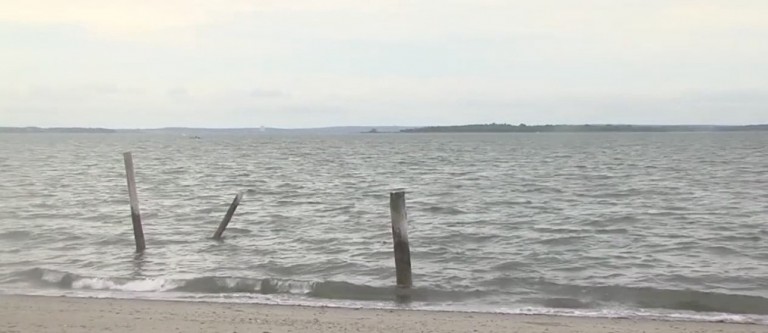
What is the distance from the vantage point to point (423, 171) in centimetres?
4788

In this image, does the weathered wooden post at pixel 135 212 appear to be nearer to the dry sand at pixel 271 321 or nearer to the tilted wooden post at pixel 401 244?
the dry sand at pixel 271 321

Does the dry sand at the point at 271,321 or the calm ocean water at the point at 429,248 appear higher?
the dry sand at the point at 271,321

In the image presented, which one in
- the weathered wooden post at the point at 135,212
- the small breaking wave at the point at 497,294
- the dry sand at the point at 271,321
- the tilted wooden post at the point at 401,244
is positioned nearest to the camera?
the dry sand at the point at 271,321

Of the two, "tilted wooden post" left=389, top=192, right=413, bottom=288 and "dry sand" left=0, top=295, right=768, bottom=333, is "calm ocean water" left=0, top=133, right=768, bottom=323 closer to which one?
"tilted wooden post" left=389, top=192, right=413, bottom=288

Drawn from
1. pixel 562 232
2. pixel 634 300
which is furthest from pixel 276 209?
pixel 634 300

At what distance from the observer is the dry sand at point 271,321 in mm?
8945

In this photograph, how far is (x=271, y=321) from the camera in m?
9.34

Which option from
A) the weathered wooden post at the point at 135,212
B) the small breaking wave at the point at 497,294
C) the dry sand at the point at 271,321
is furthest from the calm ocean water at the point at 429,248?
the dry sand at the point at 271,321

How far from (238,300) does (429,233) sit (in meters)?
8.06

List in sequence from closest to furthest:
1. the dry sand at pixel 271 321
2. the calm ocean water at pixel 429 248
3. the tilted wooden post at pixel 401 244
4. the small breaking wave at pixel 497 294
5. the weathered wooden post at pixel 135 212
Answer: the dry sand at pixel 271 321 → the small breaking wave at pixel 497 294 → the calm ocean water at pixel 429 248 → the tilted wooden post at pixel 401 244 → the weathered wooden post at pixel 135 212

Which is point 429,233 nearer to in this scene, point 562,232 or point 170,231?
point 562,232

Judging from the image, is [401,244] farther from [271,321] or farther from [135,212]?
[135,212]

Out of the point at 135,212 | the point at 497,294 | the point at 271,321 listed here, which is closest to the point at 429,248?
the point at 497,294

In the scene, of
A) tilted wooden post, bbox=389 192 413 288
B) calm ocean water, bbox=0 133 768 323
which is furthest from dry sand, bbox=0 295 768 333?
tilted wooden post, bbox=389 192 413 288
